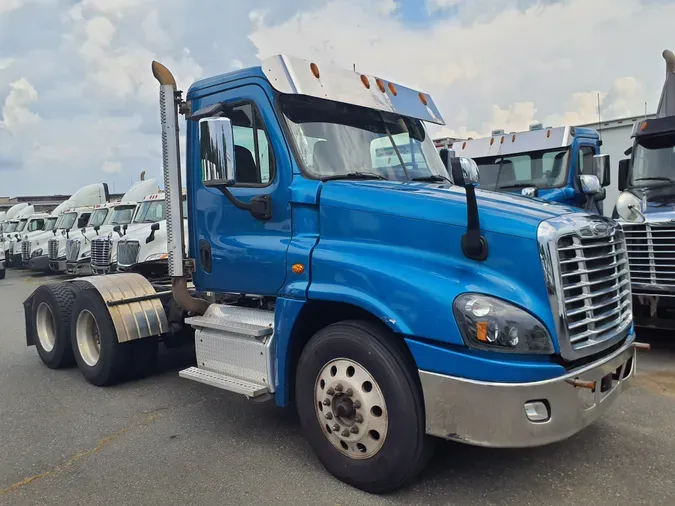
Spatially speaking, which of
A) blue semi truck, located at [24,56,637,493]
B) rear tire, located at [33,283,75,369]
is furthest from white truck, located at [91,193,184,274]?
blue semi truck, located at [24,56,637,493]

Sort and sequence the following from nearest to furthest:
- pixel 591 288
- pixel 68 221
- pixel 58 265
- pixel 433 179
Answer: pixel 591 288 < pixel 433 179 < pixel 58 265 < pixel 68 221

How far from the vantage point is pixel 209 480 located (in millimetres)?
3777

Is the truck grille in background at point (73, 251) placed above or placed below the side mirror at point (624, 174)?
below

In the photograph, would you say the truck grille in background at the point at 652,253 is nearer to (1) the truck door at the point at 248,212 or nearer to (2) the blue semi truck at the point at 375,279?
(2) the blue semi truck at the point at 375,279

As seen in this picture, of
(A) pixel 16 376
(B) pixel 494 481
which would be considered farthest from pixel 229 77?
(A) pixel 16 376

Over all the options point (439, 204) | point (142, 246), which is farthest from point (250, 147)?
Answer: point (142, 246)

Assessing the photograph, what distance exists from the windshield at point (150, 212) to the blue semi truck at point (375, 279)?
33.8ft

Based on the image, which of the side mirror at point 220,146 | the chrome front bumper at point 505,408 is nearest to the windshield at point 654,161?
the chrome front bumper at point 505,408

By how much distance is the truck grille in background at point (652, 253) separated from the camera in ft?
19.9

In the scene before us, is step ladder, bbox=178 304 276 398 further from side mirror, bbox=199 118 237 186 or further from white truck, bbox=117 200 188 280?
white truck, bbox=117 200 188 280

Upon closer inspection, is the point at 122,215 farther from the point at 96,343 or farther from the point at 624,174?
the point at 624,174

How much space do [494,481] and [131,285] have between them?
13.1 ft

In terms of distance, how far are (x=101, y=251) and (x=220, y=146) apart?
1249cm

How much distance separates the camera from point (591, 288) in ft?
11.1
